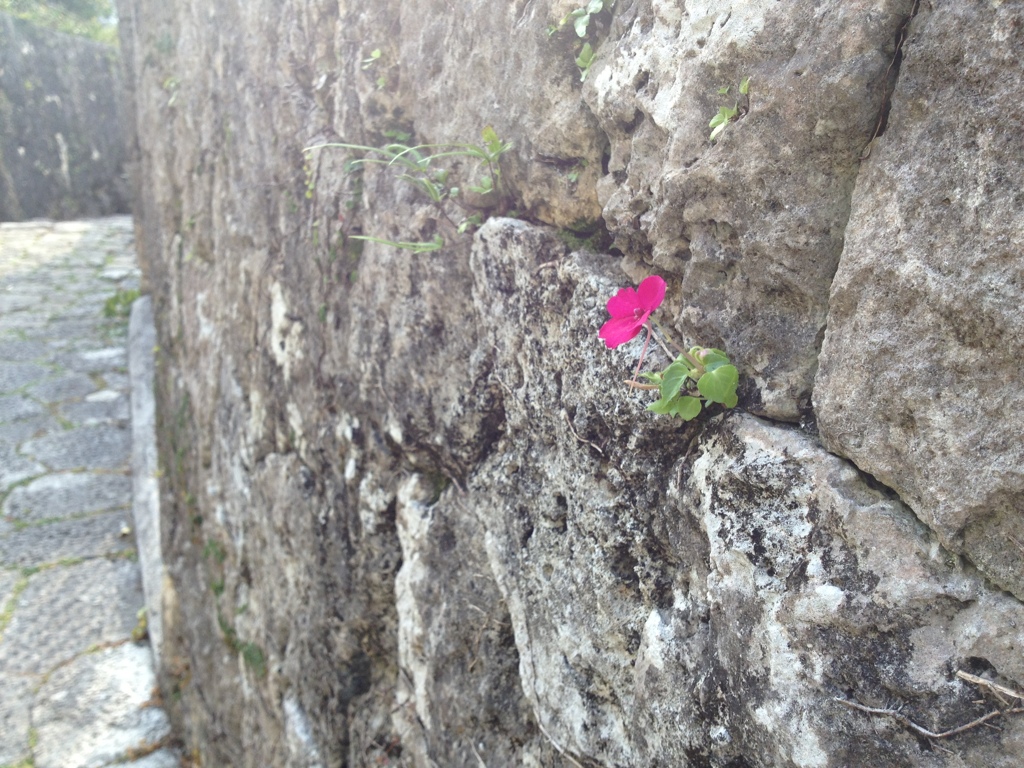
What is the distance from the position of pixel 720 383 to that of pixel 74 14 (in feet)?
55.3

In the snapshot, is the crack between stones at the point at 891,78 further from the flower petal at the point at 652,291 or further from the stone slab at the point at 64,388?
the stone slab at the point at 64,388

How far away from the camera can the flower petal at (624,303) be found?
0.83 meters

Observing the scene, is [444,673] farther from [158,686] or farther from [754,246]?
[158,686]

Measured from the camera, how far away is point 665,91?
2.81 feet

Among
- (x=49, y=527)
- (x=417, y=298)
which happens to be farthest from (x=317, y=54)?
(x=49, y=527)

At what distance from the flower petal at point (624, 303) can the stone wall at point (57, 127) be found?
11.4 m

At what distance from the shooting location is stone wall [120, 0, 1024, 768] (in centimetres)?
61

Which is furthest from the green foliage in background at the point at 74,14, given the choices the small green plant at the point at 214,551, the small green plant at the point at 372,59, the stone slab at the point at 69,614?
the small green plant at the point at 372,59

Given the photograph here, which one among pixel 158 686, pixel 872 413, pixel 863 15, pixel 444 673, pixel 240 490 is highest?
pixel 863 15

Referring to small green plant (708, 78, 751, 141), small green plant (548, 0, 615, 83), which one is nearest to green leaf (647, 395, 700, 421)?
small green plant (708, 78, 751, 141)

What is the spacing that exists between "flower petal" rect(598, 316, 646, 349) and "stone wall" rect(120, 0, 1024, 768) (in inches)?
3.0

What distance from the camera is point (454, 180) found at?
4.27ft

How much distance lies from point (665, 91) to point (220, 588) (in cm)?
261

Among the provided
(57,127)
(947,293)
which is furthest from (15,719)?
(57,127)
